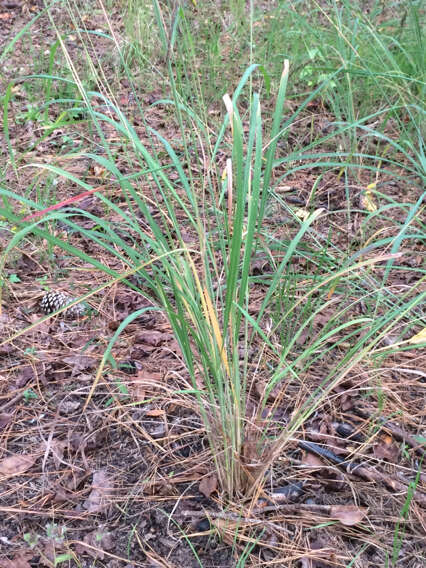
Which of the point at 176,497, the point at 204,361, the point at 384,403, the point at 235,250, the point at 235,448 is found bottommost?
the point at 384,403

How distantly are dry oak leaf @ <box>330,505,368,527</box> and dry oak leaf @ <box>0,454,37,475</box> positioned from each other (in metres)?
0.73

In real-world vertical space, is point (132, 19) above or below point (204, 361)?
above

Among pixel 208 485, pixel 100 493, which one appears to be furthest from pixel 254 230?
pixel 100 493

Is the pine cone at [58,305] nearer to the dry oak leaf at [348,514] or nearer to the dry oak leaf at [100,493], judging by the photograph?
the dry oak leaf at [100,493]

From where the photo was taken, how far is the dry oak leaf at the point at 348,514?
122 centimetres

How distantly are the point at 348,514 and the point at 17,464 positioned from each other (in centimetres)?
80

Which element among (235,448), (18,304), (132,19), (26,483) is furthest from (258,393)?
(132,19)

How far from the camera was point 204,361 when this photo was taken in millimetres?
1195

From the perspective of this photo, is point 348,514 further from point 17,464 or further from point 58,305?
point 58,305

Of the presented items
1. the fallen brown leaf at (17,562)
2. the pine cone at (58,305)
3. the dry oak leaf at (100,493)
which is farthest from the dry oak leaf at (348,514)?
the pine cone at (58,305)

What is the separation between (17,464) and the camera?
1406 millimetres

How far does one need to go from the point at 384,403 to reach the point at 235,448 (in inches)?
19.2

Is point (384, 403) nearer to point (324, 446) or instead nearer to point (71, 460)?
point (324, 446)

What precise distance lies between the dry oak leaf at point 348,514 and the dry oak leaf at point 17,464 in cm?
73
